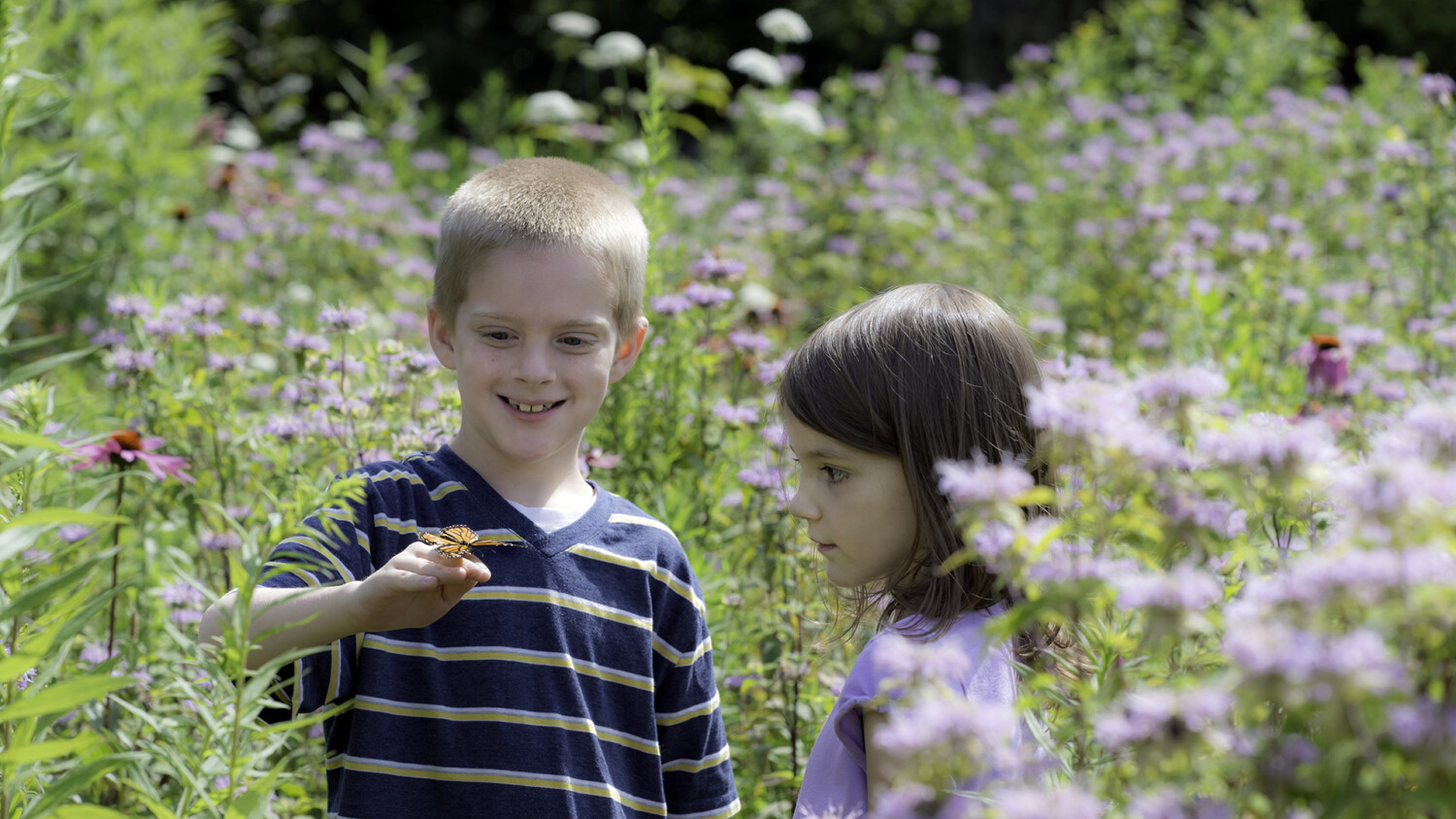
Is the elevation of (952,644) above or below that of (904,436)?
above

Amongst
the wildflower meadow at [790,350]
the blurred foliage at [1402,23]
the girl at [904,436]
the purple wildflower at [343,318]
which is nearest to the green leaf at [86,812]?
the wildflower meadow at [790,350]

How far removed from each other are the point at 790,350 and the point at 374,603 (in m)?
2.27

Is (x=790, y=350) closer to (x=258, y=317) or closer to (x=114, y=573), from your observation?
(x=258, y=317)

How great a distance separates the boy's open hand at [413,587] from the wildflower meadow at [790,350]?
0.16 metres

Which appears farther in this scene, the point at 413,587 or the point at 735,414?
the point at 735,414

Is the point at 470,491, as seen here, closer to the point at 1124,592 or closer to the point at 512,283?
the point at 512,283

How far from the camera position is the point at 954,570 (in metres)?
1.79

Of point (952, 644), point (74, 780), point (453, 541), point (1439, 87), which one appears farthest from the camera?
point (1439, 87)

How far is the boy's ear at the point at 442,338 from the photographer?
204cm

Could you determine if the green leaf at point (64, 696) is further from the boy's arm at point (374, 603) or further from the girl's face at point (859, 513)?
the girl's face at point (859, 513)

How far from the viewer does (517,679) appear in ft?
6.00

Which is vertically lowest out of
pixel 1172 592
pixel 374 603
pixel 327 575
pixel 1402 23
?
pixel 1402 23

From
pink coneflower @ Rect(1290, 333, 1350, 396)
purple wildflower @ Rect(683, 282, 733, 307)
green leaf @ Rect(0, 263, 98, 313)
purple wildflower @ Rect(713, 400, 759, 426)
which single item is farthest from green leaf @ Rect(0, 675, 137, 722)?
pink coneflower @ Rect(1290, 333, 1350, 396)

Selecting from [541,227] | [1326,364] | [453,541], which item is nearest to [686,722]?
[453,541]
